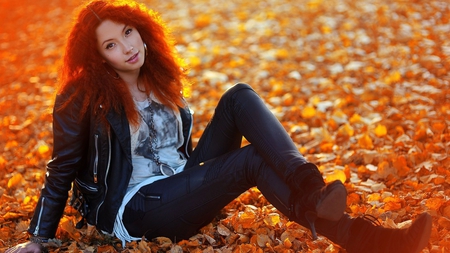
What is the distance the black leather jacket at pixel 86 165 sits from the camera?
2.49m

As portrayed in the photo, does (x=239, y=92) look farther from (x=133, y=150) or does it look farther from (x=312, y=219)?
(x=312, y=219)

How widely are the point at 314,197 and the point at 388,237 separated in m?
0.32

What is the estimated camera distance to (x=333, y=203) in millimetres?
2049

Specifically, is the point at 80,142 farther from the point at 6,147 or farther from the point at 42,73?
the point at 42,73

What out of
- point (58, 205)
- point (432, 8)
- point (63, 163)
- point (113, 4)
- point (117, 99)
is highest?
point (113, 4)

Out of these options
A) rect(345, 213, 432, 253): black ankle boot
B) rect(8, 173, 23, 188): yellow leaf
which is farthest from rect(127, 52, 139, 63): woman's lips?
rect(8, 173, 23, 188): yellow leaf

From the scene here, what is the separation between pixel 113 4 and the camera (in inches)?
102

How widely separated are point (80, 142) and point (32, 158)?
1542 millimetres

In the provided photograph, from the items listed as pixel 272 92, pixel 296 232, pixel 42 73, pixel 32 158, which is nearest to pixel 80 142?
pixel 296 232

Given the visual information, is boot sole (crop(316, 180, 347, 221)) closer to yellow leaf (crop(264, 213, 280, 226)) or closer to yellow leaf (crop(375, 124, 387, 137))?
yellow leaf (crop(264, 213, 280, 226))

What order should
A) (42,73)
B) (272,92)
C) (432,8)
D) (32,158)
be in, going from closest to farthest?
(32,158), (272,92), (42,73), (432,8)

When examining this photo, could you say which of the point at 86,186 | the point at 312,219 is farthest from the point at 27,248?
the point at 312,219

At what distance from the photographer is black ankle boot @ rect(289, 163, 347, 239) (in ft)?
6.71

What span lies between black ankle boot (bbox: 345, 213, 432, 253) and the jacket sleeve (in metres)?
1.28
